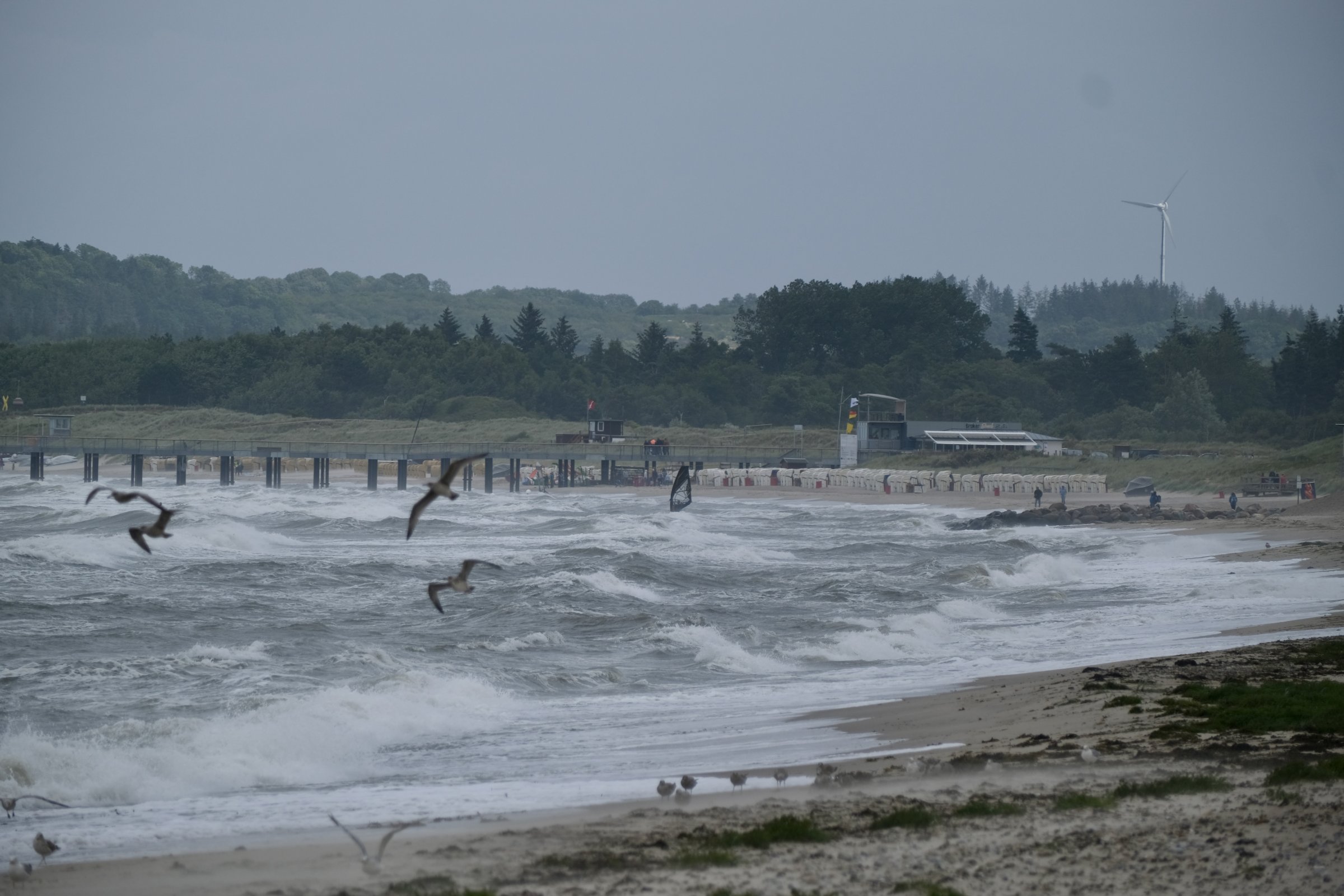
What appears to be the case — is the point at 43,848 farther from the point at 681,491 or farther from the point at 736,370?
the point at 736,370

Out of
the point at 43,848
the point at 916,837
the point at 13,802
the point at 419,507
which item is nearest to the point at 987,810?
the point at 916,837

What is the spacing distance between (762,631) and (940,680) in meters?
5.18

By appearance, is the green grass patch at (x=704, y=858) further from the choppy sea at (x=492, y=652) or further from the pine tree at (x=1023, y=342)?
the pine tree at (x=1023, y=342)

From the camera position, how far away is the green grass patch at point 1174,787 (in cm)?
844

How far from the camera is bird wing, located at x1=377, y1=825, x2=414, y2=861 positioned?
8.02 m

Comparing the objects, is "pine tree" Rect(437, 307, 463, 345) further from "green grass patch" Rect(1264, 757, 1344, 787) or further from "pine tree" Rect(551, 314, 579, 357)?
"green grass patch" Rect(1264, 757, 1344, 787)

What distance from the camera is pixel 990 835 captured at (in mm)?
7676

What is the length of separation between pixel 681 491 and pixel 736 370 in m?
67.1

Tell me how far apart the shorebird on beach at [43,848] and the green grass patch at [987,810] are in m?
5.68

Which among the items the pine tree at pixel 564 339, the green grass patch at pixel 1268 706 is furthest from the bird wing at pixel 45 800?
the pine tree at pixel 564 339

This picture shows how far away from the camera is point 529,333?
5689 inches

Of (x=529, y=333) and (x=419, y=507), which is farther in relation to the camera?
(x=529, y=333)

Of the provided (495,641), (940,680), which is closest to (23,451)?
(495,641)

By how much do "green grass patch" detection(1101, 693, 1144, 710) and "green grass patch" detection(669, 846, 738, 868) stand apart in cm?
565
